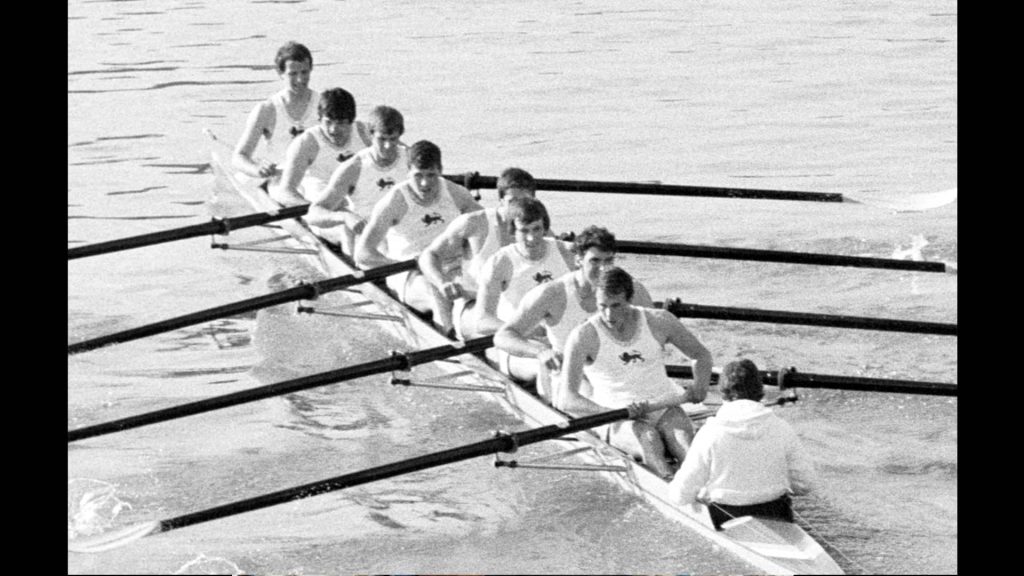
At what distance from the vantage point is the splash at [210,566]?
7.66 m

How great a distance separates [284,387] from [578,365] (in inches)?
63.6

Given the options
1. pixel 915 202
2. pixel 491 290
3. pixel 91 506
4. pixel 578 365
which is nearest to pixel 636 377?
pixel 578 365

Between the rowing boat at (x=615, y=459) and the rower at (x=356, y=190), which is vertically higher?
the rower at (x=356, y=190)

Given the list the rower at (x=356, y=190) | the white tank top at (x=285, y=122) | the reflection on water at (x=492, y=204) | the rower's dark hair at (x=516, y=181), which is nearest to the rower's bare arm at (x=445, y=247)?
the rower's dark hair at (x=516, y=181)

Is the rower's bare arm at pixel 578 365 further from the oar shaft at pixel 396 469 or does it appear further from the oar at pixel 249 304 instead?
the oar at pixel 249 304

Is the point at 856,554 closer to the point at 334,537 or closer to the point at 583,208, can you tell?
the point at 334,537

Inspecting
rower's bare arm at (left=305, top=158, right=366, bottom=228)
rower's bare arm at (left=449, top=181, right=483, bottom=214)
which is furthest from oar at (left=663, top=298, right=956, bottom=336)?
rower's bare arm at (left=305, top=158, right=366, bottom=228)

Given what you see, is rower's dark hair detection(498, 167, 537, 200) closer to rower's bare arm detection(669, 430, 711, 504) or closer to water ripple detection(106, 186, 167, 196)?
rower's bare arm detection(669, 430, 711, 504)

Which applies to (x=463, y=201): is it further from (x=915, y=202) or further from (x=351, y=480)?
(x=915, y=202)

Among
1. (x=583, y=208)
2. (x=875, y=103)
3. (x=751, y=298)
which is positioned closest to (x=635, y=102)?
(x=875, y=103)

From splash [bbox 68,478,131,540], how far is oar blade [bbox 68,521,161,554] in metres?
1.07

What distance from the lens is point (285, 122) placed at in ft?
42.5

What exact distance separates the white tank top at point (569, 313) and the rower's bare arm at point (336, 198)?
9.15 feet

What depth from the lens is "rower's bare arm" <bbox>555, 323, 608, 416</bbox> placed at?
805cm
